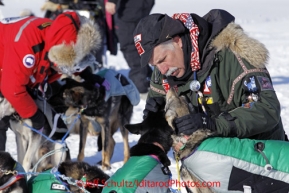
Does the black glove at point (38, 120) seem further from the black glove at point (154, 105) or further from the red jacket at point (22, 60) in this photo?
the black glove at point (154, 105)

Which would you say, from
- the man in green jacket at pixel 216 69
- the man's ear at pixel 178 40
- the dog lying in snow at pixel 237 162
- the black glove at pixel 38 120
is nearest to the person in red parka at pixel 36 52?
the black glove at pixel 38 120

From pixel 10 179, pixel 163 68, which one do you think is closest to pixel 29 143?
pixel 10 179

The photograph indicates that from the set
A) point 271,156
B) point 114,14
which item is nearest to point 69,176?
point 271,156

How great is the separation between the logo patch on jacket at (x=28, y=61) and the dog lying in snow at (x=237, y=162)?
67.2 inches

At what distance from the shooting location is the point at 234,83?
115 inches

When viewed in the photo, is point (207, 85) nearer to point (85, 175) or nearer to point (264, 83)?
point (264, 83)

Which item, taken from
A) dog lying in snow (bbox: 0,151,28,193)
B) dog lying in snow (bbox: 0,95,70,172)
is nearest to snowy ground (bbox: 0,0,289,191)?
dog lying in snow (bbox: 0,95,70,172)

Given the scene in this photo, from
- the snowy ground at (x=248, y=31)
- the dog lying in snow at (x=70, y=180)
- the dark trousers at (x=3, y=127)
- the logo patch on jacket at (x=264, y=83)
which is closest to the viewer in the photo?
the logo patch on jacket at (x=264, y=83)

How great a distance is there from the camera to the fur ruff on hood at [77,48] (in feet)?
14.4

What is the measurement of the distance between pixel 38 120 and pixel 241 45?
2111 mm

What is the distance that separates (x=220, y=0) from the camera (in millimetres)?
21344

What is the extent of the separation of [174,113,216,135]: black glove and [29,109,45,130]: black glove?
6.57 feet

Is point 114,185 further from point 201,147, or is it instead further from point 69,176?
point 69,176

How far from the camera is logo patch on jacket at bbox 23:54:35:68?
4254mm
